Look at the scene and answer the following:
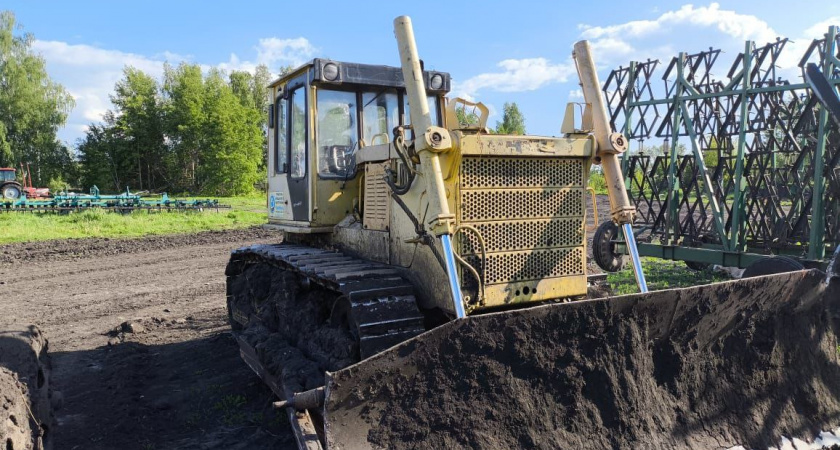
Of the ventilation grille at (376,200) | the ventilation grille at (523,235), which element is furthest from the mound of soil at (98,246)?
the ventilation grille at (523,235)

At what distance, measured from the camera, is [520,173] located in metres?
4.17

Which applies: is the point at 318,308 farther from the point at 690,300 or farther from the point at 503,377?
the point at 690,300

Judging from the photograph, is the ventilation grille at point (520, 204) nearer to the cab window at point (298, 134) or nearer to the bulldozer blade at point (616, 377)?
the bulldozer blade at point (616, 377)

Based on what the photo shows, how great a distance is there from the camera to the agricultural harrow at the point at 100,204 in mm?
23562

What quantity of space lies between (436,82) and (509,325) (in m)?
3.29

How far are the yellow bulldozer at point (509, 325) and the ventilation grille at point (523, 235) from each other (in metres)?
0.01

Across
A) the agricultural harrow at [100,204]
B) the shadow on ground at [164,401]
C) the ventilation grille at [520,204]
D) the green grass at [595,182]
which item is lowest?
the shadow on ground at [164,401]

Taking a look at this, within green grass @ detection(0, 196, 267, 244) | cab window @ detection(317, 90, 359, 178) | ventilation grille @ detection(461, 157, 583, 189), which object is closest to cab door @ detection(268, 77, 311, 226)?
cab window @ detection(317, 90, 359, 178)

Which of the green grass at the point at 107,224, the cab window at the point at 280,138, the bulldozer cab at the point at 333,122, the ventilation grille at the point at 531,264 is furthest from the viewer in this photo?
the green grass at the point at 107,224

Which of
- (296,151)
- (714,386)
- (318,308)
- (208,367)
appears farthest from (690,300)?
(208,367)

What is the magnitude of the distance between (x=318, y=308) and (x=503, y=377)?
2.26 metres

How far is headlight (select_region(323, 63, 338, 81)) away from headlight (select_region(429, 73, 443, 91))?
3.28 ft

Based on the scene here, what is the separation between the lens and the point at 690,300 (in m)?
3.77

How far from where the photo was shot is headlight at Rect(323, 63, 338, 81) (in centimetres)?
531
